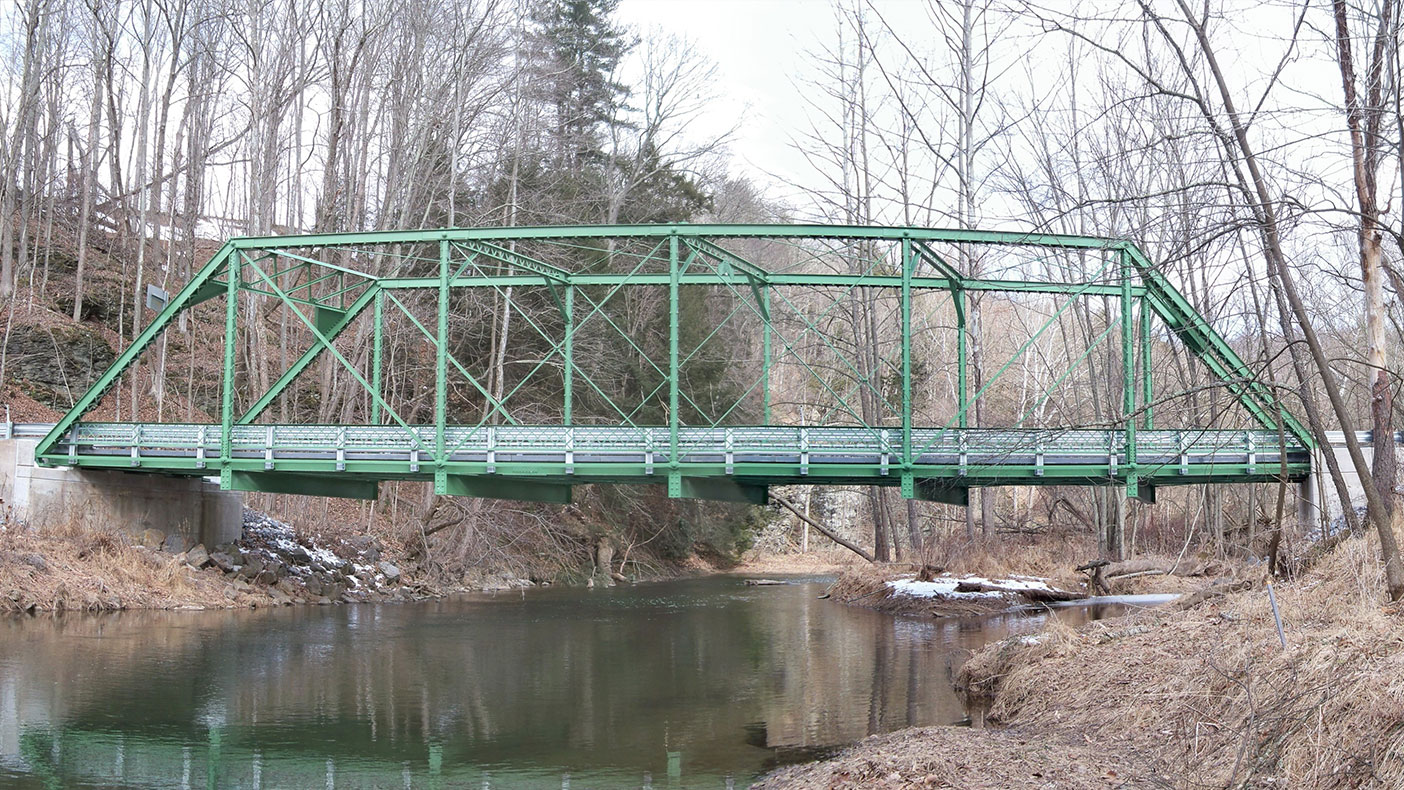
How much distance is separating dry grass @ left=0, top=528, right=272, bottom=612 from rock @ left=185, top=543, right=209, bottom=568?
34 cm

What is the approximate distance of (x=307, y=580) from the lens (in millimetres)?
30906

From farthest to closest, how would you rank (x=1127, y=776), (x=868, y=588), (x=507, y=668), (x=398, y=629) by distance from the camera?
(x=868, y=588)
(x=398, y=629)
(x=507, y=668)
(x=1127, y=776)

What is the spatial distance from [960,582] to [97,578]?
1892 centimetres

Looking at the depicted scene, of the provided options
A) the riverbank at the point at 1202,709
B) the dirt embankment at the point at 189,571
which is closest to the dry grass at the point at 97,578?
the dirt embankment at the point at 189,571

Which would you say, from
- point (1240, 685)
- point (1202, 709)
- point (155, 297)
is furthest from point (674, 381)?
point (1240, 685)

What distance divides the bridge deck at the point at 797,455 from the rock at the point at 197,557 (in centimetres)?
551

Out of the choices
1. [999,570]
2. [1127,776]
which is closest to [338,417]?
[999,570]

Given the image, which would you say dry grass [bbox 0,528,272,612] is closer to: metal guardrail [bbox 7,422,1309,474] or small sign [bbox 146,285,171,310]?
metal guardrail [bbox 7,422,1309,474]

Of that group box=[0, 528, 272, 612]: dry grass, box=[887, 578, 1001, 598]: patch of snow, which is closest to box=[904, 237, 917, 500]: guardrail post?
box=[887, 578, 1001, 598]: patch of snow

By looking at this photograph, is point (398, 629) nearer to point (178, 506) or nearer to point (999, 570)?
point (178, 506)

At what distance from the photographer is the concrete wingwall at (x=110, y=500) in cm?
2752

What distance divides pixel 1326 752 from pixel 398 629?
63.7 feet

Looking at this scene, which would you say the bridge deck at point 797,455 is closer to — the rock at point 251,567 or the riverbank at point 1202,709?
the rock at point 251,567

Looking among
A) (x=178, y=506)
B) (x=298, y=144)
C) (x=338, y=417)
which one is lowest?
(x=178, y=506)
